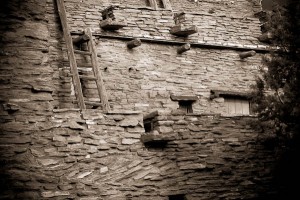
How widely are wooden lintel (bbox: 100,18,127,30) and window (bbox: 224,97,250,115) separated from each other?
3172 mm

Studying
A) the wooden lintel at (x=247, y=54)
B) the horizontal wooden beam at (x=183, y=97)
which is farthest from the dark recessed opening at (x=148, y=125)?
the wooden lintel at (x=247, y=54)

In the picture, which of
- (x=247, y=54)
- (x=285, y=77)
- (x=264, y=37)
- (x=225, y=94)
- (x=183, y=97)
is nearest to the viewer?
(x=285, y=77)

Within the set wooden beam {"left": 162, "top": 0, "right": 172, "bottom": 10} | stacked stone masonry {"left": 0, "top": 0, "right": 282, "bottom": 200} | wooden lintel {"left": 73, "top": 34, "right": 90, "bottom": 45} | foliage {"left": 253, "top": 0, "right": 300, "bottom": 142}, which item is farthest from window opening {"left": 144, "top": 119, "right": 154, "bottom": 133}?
wooden beam {"left": 162, "top": 0, "right": 172, "bottom": 10}

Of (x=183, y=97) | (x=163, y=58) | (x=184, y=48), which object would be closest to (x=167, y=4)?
(x=184, y=48)

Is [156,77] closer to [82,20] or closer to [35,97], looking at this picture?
[82,20]

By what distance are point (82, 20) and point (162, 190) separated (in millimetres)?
4408

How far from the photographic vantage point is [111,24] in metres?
9.53

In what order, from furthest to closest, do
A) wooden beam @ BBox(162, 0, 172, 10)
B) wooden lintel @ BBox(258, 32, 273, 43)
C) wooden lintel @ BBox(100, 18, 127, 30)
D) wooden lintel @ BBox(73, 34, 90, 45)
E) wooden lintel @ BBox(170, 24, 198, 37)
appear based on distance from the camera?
wooden beam @ BBox(162, 0, 172, 10) < wooden lintel @ BBox(258, 32, 273, 43) < wooden lintel @ BBox(170, 24, 198, 37) < wooden lintel @ BBox(100, 18, 127, 30) < wooden lintel @ BBox(73, 34, 90, 45)

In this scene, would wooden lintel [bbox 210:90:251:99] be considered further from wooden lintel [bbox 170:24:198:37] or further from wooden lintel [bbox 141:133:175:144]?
wooden lintel [bbox 141:133:175:144]

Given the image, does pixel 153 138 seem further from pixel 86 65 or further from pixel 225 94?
pixel 225 94

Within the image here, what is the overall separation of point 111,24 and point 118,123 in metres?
3.17

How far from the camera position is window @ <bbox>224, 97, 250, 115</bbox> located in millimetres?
10953

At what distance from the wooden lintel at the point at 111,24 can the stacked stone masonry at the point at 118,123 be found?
136mm

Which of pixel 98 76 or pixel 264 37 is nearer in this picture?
pixel 98 76
